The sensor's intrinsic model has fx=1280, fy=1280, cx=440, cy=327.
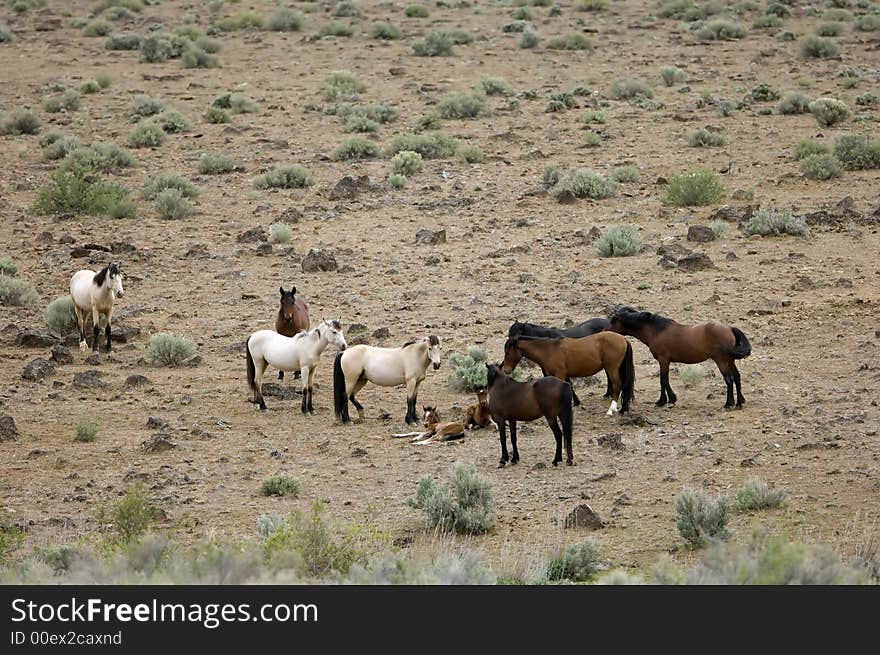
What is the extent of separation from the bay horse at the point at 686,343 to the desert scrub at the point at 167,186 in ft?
43.1

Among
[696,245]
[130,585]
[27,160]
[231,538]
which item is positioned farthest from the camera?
[27,160]

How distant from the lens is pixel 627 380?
1437 centimetres

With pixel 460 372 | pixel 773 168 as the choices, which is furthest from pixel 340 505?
pixel 773 168

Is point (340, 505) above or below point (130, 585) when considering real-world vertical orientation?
below

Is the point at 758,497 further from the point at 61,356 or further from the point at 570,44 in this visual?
the point at 570,44

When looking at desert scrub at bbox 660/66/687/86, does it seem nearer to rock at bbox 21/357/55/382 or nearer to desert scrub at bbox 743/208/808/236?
desert scrub at bbox 743/208/808/236

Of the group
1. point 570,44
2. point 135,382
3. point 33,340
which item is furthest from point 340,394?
point 570,44

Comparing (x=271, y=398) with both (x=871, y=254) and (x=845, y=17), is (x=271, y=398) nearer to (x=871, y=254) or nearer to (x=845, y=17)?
(x=871, y=254)

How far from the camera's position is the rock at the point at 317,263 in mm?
21203

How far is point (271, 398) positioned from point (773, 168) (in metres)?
14.4

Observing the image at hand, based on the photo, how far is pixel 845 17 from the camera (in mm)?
44031

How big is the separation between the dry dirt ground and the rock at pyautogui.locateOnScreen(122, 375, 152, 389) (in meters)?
0.11

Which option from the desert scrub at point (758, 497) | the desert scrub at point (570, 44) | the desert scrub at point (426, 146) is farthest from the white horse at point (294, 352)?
the desert scrub at point (570, 44)

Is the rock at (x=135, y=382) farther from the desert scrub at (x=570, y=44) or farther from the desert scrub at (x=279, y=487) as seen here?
the desert scrub at (x=570, y=44)
